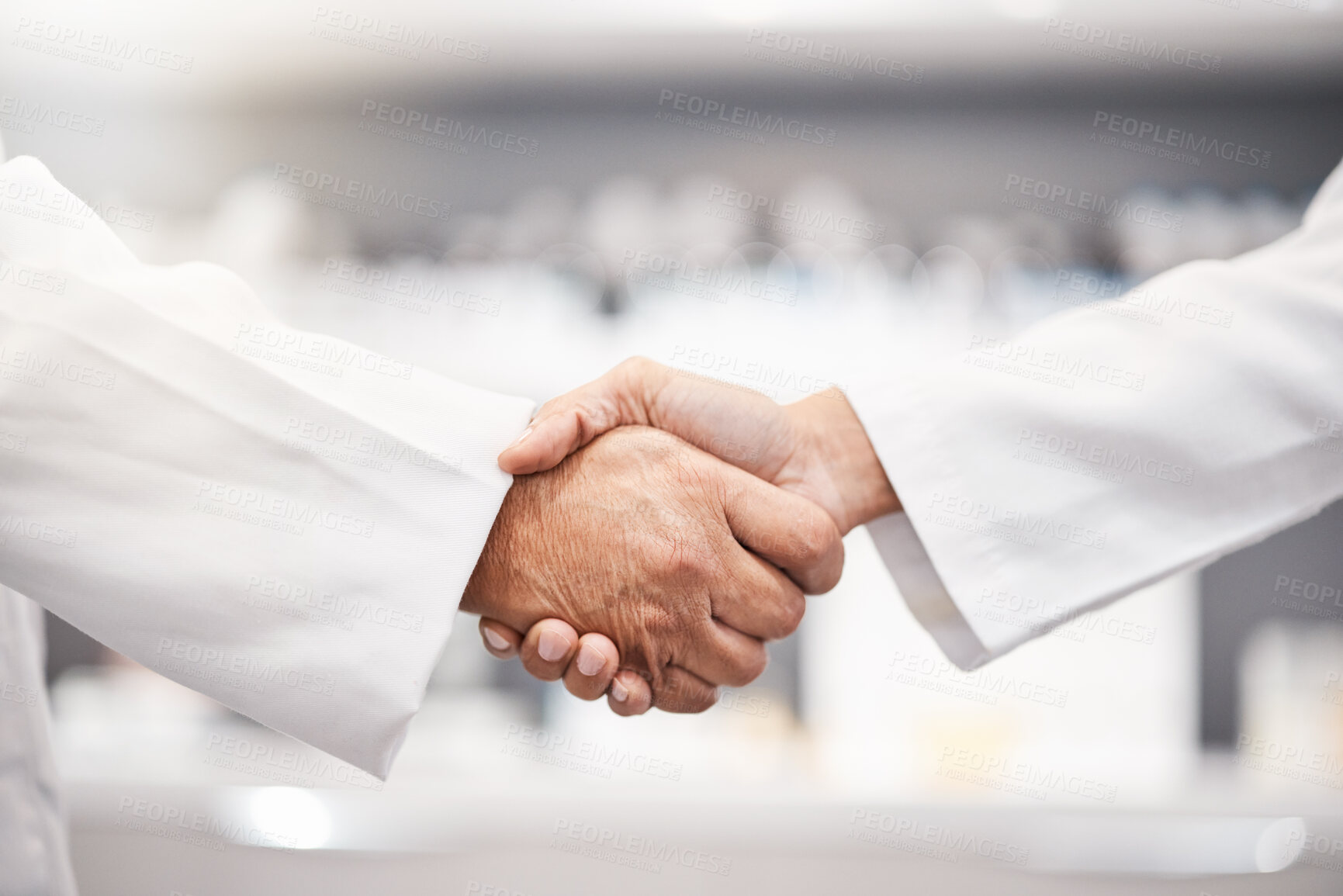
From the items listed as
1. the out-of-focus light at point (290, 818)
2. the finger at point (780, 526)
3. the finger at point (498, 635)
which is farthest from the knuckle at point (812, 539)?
the out-of-focus light at point (290, 818)

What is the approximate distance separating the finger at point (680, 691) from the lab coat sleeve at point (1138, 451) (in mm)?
216

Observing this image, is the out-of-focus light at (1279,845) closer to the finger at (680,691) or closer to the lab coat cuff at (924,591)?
the lab coat cuff at (924,591)

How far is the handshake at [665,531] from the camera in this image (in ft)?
2.64

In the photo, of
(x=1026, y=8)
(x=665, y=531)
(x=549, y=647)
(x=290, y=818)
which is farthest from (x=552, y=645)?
(x=1026, y=8)

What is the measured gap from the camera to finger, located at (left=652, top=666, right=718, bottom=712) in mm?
870

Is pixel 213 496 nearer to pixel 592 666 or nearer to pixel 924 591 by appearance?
pixel 592 666

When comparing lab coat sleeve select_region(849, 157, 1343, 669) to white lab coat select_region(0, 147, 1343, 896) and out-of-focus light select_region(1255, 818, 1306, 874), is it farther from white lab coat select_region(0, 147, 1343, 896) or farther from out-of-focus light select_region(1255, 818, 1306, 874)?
out-of-focus light select_region(1255, 818, 1306, 874)

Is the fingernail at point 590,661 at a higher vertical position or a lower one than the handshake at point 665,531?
lower

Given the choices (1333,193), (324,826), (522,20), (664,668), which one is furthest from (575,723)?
(1333,193)

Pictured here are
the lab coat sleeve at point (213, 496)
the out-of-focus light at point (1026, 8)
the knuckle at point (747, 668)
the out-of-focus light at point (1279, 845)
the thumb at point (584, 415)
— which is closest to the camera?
the lab coat sleeve at point (213, 496)

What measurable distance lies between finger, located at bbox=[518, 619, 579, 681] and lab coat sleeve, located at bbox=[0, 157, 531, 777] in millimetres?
120

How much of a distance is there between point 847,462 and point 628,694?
29 cm

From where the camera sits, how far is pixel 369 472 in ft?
2.25

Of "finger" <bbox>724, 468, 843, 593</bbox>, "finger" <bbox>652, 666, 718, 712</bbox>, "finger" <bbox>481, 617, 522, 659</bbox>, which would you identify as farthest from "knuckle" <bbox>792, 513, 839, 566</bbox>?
"finger" <bbox>481, 617, 522, 659</bbox>
